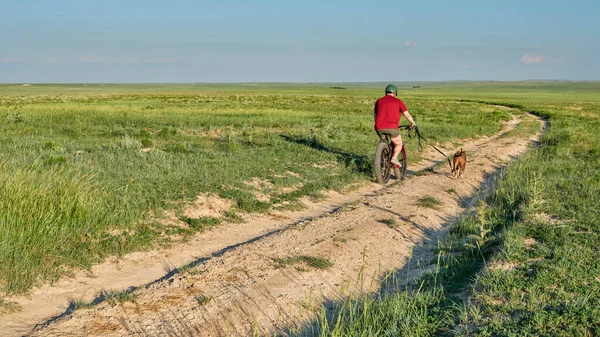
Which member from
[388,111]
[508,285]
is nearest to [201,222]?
[508,285]

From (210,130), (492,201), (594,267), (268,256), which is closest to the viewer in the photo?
(594,267)

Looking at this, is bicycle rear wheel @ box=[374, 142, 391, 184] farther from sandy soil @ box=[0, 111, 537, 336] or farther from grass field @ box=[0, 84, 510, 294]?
sandy soil @ box=[0, 111, 537, 336]

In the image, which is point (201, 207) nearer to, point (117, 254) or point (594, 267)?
point (117, 254)

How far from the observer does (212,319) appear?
16.7 feet

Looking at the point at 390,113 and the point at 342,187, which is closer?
the point at 342,187

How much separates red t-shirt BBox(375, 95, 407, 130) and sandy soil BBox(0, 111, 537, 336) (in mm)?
2327

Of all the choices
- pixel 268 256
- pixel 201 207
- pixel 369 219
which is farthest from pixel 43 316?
pixel 369 219

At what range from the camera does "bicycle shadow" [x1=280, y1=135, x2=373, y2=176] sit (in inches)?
555

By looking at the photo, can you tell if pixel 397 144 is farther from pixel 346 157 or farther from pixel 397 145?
pixel 346 157

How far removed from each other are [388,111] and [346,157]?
3.60 meters

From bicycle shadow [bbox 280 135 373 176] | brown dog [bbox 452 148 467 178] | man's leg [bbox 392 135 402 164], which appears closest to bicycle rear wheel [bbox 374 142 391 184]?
man's leg [bbox 392 135 402 164]

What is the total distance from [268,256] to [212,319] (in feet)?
6.18

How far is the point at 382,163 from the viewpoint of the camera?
12680 millimetres

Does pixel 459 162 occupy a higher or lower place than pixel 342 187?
higher
